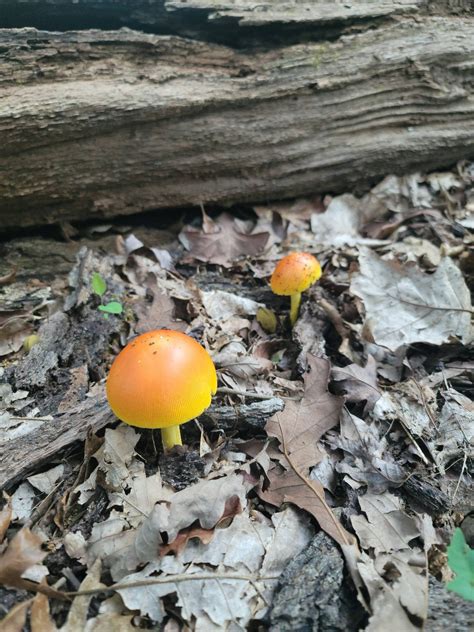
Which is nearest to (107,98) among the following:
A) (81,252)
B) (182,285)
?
(81,252)

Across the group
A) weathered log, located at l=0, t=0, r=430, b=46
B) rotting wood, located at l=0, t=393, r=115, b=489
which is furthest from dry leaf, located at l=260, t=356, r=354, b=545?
weathered log, located at l=0, t=0, r=430, b=46

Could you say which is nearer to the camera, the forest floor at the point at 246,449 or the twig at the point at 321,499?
the forest floor at the point at 246,449

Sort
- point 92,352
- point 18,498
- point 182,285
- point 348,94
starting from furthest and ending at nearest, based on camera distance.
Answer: point 348,94 < point 182,285 < point 92,352 < point 18,498

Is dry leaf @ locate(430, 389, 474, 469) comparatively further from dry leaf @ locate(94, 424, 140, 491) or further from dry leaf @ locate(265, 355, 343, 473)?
dry leaf @ locate(94, 424, 140, 491)

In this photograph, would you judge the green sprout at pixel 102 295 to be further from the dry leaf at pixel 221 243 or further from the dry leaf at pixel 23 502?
the dry leaf at pixel 23 502

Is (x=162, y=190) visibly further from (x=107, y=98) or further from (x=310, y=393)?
(x=310, y=393)

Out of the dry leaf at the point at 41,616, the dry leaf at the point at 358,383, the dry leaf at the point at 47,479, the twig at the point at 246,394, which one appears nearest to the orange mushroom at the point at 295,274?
the dry leaf at the point at 358,383
